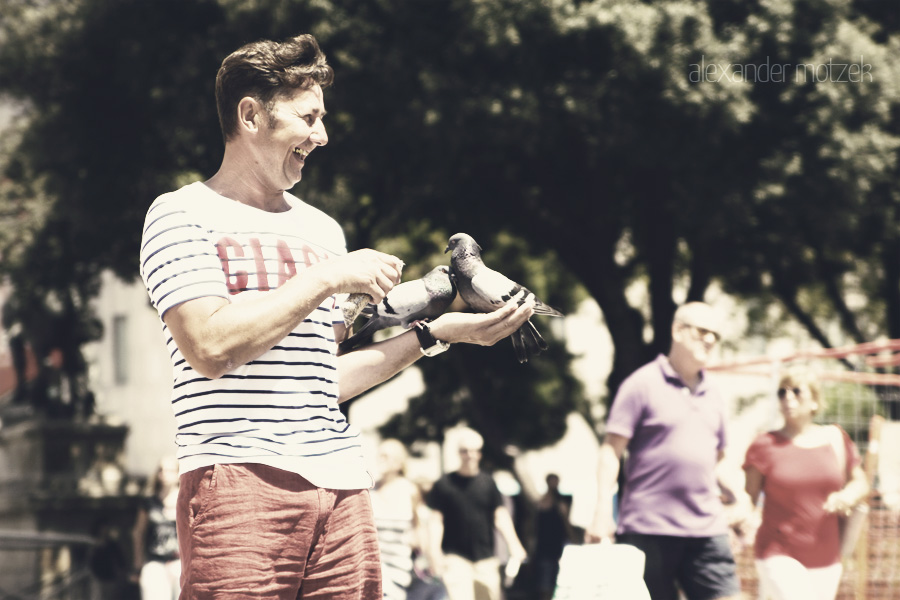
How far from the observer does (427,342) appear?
2.57 metres

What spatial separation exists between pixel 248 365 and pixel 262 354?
0.12ft

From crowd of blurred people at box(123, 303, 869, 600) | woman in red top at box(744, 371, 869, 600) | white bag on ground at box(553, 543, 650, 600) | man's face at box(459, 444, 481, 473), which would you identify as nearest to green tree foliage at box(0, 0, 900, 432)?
man's face at box(459, 444, 481, 473)

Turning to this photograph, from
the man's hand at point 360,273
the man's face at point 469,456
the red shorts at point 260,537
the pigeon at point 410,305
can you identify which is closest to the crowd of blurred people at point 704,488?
the man's face at point 469,456

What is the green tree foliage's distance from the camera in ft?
37.6

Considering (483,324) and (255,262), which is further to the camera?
(483,324)

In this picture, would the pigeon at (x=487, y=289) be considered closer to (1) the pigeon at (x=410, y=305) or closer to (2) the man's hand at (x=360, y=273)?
(1) the pigeon at (x=410, y=305)

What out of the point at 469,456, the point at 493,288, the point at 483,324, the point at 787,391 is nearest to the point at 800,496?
the point at 787,391

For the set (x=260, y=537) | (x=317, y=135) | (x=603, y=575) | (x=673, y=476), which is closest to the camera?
(x=260, y=537)

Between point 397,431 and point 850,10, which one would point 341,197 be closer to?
point 850,10

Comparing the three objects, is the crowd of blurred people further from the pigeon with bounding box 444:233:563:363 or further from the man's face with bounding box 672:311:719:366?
the pigeon with bounding box 444:233:563:363

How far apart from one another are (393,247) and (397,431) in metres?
4.58

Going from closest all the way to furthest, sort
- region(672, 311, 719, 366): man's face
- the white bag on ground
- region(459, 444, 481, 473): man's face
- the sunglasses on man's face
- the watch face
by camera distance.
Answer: the watch face
the white bag on ground
region(672, 311, 719, 366): man's face
the sunglasses on man's face
region(459, 444, 481, 473): man's face

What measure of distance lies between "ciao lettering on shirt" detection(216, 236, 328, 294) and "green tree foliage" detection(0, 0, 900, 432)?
915 centimetres

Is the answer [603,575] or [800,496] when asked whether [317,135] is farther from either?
[800,496]
